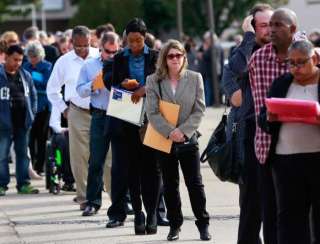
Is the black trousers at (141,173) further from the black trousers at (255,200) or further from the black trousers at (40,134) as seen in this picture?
the black trousers at (40,134)

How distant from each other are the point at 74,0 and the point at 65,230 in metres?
62.3

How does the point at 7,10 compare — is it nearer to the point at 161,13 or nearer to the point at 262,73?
the point at 161,13

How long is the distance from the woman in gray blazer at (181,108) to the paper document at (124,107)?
539mm

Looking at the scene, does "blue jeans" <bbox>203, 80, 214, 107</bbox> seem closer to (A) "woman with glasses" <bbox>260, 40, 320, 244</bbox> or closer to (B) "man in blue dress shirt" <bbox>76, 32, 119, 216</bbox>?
(B) "man in blue dress shirt" <bbox>76, 32, 119, 216</bbox>

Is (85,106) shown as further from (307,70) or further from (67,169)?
(307,70)

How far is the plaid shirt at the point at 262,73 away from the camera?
8.11 meters

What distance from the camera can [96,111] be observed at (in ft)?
39.1

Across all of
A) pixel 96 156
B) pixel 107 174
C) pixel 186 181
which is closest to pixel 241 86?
pixel 186 181

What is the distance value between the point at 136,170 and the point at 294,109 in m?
3.69

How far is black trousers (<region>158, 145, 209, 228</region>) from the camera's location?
10188 millimetres

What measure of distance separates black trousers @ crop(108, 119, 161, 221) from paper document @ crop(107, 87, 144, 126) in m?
0.09

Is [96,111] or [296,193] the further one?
[96,111]

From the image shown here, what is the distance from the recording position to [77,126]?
42.1ft

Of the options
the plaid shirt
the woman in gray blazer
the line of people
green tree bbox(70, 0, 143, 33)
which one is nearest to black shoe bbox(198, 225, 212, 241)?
the woman in gray blazer
